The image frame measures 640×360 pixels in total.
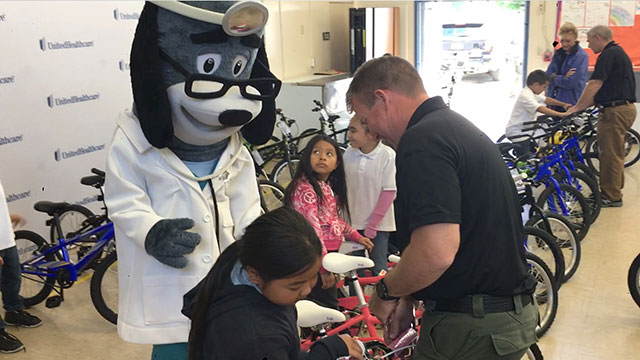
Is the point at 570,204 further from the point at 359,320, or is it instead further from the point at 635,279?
the point at 359,320

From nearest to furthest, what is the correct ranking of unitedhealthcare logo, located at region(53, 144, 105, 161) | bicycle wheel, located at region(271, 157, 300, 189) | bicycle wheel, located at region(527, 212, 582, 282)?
bicycle wheel, located at region(527, 212, 582, 282) < unitedhealthcare logo, located at region(53, 144, 105, 161) < bicycle wheel, located at region(271, 157, 300, 189)

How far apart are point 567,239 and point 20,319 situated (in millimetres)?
3595

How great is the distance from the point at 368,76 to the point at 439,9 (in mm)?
9325

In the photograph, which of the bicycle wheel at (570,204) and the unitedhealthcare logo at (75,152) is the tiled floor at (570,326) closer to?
the bicycle wheel at (570,204)

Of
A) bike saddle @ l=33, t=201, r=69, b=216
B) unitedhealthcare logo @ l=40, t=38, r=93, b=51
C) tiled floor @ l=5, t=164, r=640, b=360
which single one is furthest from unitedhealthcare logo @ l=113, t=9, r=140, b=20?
tiled floor @ l=5, t=164, r=640, b=360

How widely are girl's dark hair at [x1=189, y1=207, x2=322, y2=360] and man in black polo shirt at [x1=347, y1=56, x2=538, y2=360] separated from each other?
13.1 inches

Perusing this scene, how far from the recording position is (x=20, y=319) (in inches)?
155

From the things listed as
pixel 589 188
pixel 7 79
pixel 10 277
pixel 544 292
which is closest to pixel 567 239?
pixel 544 292

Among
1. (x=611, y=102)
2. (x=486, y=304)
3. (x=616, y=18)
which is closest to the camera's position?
(x=486, y=304)

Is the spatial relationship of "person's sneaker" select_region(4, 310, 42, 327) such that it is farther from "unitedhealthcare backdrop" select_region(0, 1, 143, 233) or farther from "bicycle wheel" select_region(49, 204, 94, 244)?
"unitedhealthcare backdrop" select_region(0, 1, 143, 233)

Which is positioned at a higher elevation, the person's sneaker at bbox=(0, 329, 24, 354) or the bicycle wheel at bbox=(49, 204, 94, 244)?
the bicycle wheel at bbox=(49, 204, 94, 244)

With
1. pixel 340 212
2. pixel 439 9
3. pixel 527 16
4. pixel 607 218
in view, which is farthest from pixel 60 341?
pixel 439 9

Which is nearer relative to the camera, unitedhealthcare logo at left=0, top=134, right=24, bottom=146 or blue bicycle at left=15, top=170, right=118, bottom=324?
blue bicycle at left=15, top=170, right=118, bottom=324

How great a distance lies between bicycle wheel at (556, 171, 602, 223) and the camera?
17.0 feet
